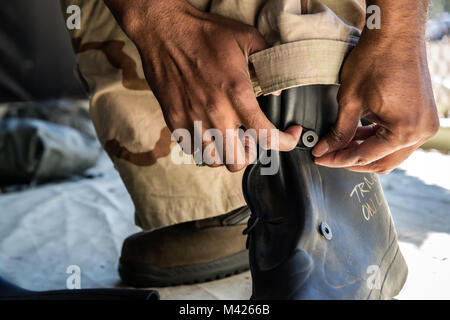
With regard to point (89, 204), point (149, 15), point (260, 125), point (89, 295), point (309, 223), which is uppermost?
point (149, 15)

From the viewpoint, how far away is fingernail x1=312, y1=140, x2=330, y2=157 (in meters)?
0.60

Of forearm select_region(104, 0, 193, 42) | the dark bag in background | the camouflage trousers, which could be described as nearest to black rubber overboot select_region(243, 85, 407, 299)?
forearm select_region(104, 0, 193, 42)

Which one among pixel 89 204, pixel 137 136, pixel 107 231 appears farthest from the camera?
pixel 89 204

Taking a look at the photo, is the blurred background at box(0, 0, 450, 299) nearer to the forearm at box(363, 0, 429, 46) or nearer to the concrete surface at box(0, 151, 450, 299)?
the concrete surface at box(0, 151, 450, 299)

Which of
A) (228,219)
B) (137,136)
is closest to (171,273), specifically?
(228,219)

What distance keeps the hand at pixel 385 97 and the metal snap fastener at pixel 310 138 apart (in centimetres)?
2

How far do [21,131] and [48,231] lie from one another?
0.67 m

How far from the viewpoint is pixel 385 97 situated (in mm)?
527

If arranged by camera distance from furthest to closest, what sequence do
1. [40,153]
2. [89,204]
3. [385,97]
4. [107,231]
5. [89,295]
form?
[40,153], [89,204], [107,231], [89,295], [385,97]

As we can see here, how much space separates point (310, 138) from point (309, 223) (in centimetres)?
11

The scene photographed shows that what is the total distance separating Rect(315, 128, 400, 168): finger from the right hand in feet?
0.18

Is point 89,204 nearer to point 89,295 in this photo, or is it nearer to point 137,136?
point 137,136

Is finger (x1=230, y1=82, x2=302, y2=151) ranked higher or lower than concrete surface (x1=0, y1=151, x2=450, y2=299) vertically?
higher
